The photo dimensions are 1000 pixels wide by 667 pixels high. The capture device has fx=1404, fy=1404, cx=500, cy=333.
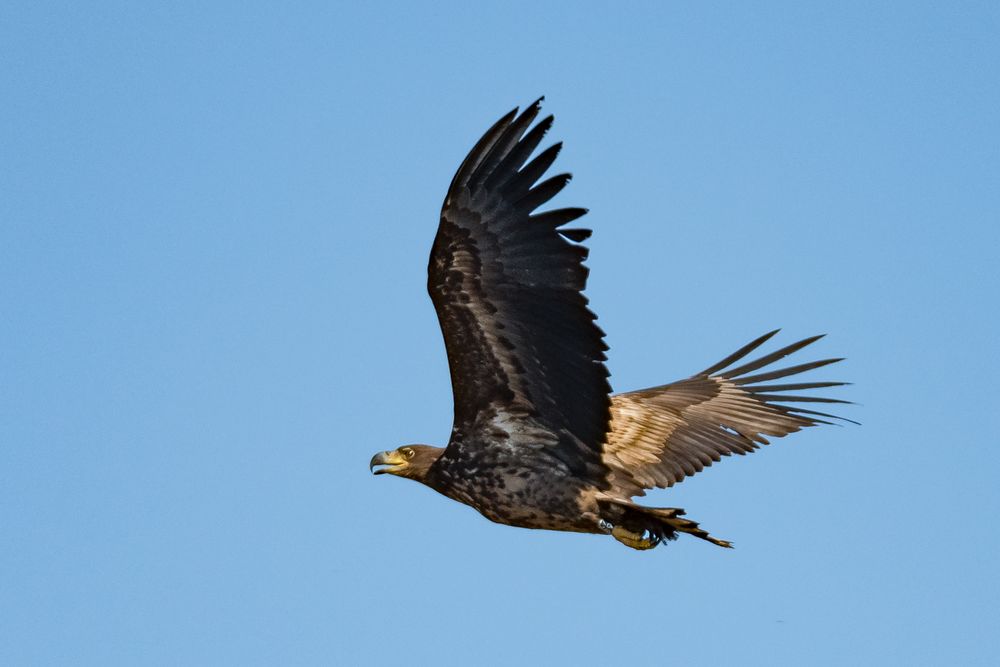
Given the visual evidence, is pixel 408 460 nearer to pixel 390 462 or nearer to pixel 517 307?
pixel 390 462

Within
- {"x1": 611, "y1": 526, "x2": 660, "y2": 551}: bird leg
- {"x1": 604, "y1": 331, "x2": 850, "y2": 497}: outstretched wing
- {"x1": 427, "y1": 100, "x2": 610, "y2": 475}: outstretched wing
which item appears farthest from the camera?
{"x1": 604, "y1": 331, "x2": 850, "y2": 497}: outstretched wing

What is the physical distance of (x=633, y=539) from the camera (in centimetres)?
920

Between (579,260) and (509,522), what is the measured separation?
7.41 ft

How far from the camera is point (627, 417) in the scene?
Result: 1073cm

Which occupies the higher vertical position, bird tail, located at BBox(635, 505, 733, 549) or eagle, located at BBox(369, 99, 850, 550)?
eagle, located at BBox(369, 99, 850, 550)

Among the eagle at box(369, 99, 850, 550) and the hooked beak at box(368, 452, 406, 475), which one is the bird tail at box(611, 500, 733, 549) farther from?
the hooked beak at box(368, 452, 406, 475)

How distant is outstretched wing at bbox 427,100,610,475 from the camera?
8281 millimetres

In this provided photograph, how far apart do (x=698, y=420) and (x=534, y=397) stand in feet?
7.21

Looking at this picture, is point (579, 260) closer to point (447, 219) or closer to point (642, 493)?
point (447, 219)

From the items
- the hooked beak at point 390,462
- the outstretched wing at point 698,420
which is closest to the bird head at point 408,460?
the hooked beak at point 390,462

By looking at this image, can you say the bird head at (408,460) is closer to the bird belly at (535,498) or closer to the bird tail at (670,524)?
the bird belly at (535,498)

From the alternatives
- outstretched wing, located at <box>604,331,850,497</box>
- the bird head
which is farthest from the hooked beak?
outstretched wing, located at <box>604,331,850,497</box>

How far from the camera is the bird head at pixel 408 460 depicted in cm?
988

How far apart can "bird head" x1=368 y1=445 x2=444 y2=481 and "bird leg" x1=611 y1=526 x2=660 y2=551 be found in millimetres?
1423
